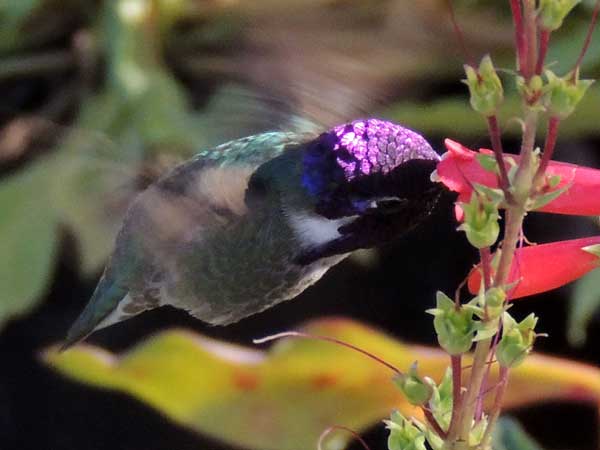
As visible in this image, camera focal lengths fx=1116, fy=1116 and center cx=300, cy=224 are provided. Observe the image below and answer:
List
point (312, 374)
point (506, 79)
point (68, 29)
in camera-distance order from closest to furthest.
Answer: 1. point (312, 374)
2. point (506, 79)
3. point (68, 29)

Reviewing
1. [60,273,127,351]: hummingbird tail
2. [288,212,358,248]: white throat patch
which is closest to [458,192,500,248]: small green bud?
[288,212,358,248]: white throat patch

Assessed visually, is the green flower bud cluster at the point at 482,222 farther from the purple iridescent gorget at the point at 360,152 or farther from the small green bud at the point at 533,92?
the purple iridescent gorget at the point at 360,152

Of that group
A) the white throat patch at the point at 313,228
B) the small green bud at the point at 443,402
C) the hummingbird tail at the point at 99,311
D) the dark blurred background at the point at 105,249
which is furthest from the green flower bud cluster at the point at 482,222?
the dark blurred background at the point at 105,249

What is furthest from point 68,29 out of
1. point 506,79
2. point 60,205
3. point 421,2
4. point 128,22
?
point 506,79

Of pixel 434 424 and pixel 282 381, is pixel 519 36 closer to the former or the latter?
pixel 434 424

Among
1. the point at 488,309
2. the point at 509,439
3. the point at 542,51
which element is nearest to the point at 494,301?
the point at 488,309

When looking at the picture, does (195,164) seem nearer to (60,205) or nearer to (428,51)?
(428,51)
